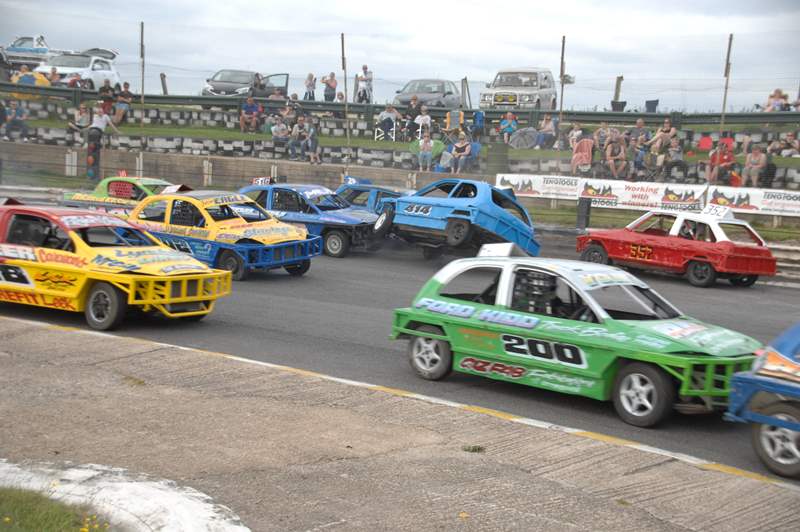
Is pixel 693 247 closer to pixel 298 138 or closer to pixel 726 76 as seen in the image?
pixel 726 76

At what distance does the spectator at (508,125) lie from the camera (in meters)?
26.1

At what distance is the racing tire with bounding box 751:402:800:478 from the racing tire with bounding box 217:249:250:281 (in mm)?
9964

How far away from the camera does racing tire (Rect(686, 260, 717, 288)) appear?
1728 centimetres

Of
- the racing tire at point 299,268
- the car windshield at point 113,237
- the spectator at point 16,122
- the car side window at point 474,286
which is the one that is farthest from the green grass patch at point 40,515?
the spectator at point 16,122

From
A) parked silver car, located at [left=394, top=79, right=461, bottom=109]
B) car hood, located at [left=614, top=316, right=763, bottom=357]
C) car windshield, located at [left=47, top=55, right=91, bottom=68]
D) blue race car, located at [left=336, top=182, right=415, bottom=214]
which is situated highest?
car windshield, located at [left=47, top=55, right=91, bottom=68]

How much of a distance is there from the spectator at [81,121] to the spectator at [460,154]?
1315 cm

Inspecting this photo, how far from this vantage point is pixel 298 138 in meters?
→ 28.7

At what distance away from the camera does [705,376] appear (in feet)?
25.4

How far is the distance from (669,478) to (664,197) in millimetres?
16733

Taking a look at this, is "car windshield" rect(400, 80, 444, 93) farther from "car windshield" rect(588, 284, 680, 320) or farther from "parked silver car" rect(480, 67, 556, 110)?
"car windshield" rect(588, 284, 680, 320)

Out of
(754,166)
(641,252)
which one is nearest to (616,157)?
(754,166)

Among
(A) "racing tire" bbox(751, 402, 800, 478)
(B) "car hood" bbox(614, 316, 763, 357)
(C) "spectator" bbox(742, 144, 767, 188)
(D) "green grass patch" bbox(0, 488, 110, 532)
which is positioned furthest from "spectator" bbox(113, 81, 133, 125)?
(A) "racing tire" bbox(751, 402, 800, 478)

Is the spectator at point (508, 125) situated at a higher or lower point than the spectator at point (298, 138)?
higher

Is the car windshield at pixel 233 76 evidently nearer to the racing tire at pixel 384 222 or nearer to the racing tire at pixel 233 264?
the racing tire at pixel 384 222
